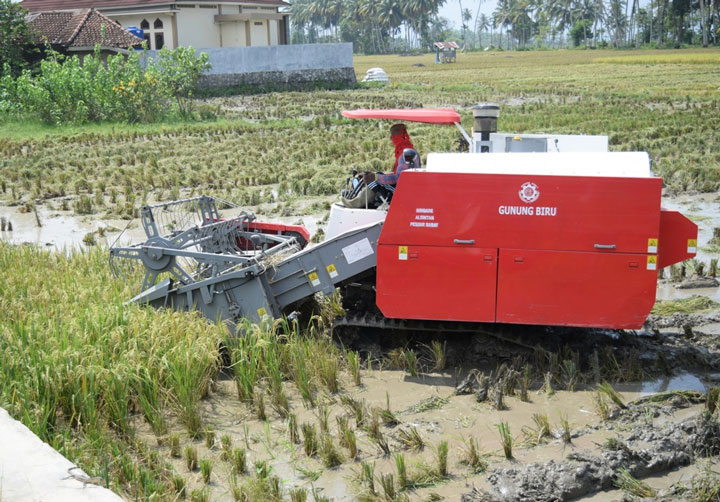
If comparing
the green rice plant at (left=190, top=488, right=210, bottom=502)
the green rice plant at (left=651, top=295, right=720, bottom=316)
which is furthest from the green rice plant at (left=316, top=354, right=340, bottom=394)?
the green rice plant at (left=651, top=295, right=720, bottom=316)

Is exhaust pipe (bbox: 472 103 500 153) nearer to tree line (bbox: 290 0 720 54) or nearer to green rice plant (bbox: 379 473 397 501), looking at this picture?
green rice plant (bbox: 379 473 397 501)

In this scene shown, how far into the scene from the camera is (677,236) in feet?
22.8

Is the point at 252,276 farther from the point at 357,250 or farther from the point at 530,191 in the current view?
the point at 530,191

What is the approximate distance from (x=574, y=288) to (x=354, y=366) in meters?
2.03

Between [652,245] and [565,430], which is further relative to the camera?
[652,245]

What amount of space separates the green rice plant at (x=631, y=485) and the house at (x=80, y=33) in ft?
113

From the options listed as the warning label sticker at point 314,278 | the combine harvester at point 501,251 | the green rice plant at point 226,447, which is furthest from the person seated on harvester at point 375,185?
the green rice plant at point 226,447

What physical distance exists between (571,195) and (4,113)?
87.5ft

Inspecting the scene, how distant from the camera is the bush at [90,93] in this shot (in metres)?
27.6

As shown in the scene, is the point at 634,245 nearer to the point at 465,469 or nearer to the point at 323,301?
the point at 465,469

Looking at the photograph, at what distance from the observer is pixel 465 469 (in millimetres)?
5555

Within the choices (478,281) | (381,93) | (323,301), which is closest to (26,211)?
(323,301)

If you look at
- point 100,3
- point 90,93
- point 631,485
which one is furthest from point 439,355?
point 100,3

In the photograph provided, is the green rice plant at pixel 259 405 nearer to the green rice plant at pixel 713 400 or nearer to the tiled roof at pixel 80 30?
the green rice plant at pixel 713 400
